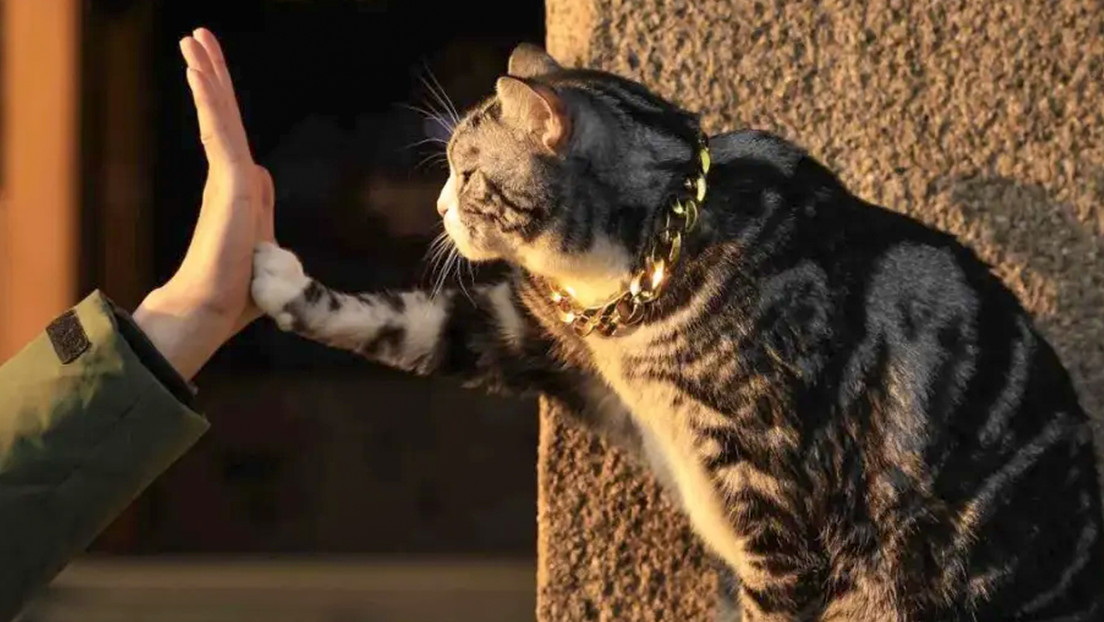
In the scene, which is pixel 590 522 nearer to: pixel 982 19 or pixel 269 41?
pixel 982 19

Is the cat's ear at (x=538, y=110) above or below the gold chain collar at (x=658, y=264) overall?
above

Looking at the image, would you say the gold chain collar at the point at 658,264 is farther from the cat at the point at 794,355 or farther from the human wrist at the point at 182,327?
the human wrist at the point at 182,327

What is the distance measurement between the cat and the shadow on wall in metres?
0.25

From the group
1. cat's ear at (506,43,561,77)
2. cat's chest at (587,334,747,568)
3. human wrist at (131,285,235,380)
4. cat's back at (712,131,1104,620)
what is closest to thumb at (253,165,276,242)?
human wrist at (131,285,235,380)

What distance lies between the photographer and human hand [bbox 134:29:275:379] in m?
1.69

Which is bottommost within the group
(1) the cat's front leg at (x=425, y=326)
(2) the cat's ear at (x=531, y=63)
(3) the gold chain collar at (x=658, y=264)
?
(1) the cat's front leg at (x=425, y=326)

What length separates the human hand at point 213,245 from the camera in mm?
1687

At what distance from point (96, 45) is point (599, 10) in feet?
3.44

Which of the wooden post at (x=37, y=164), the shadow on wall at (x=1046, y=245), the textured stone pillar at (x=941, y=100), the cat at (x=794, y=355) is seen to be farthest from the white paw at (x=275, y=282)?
the shadow on wall at (x=1046, y=245)

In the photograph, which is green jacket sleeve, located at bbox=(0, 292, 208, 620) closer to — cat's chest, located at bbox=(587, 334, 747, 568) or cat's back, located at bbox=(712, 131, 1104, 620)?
cat's chest, located at bbox=(587, 334, 747, 568)

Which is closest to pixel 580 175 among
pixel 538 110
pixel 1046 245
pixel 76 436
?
pixel 538 110

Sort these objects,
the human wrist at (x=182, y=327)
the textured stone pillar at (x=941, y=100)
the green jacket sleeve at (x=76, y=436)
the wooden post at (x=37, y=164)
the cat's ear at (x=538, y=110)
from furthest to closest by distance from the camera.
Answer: the wooden post at (x=37, y=164)
the textured stone pillar at (x=941, y=100)
the human wrist at (x=182, y=327)
the cat's ear at (x=538, y=110)
the green jacket sleeve at (x=76, y=436)

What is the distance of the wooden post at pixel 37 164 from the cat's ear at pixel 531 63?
39.4 inches

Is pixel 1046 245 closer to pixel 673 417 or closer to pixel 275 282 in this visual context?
pixel 673 417
